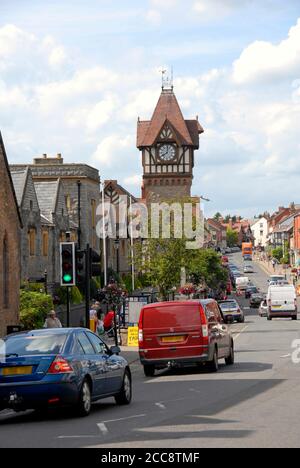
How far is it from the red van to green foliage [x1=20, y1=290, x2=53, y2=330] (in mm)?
14662

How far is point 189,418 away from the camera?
52.7 ft

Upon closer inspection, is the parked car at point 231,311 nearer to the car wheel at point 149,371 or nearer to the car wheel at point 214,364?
the car wheel at point 149,371

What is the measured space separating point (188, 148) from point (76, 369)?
97.9 m

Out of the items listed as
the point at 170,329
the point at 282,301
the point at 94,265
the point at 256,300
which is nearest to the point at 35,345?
the point at 170,329

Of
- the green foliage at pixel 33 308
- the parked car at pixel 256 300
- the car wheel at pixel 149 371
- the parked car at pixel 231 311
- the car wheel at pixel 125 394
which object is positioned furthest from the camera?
the parked car at pixel 256 300

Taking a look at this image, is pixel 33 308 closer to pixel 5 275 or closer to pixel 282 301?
pixel 5 275

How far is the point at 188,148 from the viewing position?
114m

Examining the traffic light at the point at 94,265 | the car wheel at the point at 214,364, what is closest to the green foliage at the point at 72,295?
the traffic light at the point at 94,265

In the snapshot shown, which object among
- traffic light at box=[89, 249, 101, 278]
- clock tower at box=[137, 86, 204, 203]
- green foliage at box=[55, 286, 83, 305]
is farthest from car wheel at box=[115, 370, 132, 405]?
clock tower at box=[137, 86, 204, 203]

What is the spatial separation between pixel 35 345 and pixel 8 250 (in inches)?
822

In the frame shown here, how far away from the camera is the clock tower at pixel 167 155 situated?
112m

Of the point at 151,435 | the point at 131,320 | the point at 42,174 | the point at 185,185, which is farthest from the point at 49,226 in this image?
the point at 185,185

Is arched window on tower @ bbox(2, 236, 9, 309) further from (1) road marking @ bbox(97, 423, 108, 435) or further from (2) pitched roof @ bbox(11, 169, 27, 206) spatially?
(1) road marking @ bbox(97, 423, 108, 435)

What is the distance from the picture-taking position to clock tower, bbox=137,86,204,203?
112 metres
